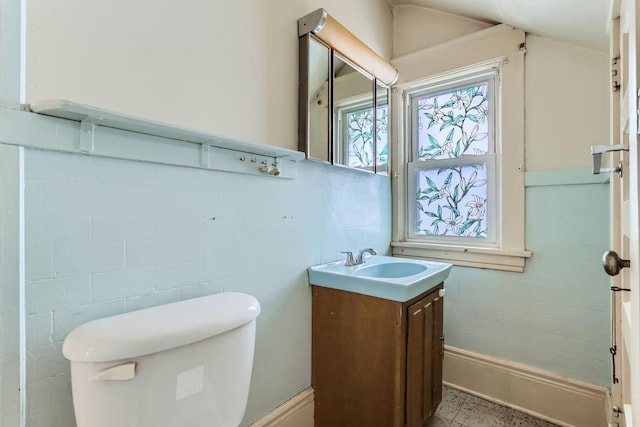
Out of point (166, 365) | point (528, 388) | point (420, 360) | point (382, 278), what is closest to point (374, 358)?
point (420, 360)

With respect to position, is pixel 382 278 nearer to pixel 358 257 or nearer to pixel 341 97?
pixel 358 257

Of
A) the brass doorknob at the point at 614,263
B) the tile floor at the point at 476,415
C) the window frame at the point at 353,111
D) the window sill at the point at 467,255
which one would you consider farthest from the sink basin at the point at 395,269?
the brass doorknob at the point at 614,263

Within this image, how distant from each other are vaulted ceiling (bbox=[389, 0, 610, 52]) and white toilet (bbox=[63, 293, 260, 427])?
6.08 feet

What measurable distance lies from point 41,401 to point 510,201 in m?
2.25

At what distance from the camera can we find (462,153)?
2.08 meters

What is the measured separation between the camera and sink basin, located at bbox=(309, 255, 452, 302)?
131 cm

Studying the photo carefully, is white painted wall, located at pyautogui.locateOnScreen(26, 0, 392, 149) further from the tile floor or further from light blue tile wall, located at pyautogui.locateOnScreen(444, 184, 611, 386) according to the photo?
the tile floor

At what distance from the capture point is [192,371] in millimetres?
860

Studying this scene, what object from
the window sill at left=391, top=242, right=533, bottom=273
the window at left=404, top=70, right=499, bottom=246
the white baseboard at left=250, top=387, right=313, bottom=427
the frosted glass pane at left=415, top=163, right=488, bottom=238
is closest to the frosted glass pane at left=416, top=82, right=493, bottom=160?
the window at left=404, top=70, right=499, bottom=246

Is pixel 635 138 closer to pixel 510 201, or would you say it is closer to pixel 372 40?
pixel 510 201

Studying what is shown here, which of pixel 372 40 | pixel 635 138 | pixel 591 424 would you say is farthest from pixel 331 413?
pixel 372 40

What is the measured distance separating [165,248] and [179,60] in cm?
69

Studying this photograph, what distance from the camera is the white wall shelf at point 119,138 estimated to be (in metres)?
0.76

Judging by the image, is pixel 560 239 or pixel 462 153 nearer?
pixel 560 239
